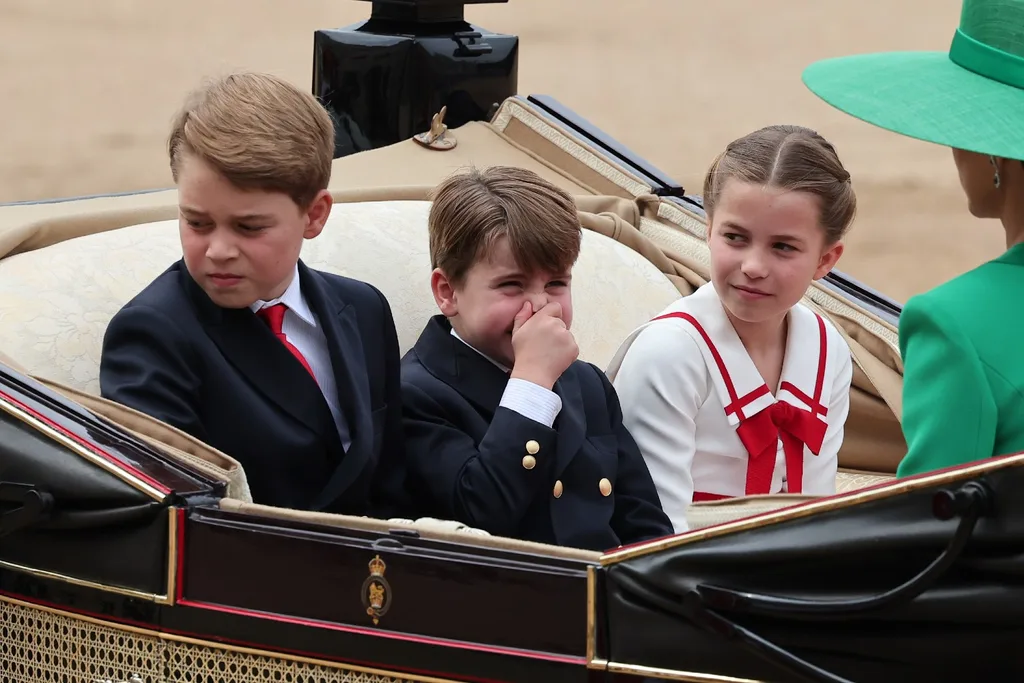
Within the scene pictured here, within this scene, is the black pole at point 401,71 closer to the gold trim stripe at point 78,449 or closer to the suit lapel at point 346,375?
the suit lapel at point 346,375

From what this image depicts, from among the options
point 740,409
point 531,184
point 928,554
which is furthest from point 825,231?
point 928,554

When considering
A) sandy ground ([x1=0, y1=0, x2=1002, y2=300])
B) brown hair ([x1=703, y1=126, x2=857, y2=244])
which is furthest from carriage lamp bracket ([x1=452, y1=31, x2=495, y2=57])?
sandy ground ([x1=0, y1=0, x2=1002, y2=300])

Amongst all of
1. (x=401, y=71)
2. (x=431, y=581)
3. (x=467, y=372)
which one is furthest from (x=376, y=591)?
(x=401, y=71)

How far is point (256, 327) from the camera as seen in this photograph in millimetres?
1749

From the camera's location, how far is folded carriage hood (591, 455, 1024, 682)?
1.24 m

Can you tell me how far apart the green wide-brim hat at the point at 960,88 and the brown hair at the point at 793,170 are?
18.0 inches

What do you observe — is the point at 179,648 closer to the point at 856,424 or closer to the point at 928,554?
the point at 928,554

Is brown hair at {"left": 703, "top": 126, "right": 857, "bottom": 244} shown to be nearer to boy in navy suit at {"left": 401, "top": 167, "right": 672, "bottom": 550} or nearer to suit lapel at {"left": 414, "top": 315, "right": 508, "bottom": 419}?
boy in navy suit at {"left": 401, "top": 167, "right": 672, "bottom": 550}

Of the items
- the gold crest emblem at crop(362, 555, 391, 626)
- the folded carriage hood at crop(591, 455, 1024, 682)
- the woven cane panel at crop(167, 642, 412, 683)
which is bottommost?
the woven cane panel at crop(167, 642, 412, 683)

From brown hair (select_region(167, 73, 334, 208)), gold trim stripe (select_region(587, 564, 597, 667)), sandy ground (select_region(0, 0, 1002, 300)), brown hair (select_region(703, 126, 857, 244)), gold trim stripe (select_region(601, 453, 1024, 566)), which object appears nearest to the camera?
gold trim stripe (select_region(601, 453, 1024, 566))

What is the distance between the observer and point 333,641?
1.43 m

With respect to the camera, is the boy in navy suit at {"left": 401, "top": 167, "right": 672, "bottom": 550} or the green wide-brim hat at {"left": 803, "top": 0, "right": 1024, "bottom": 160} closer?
the green wide-brim hat at {"left": 803, "top": 0, "right": 1024, "bottom": 160}

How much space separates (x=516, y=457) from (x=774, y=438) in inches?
18.4

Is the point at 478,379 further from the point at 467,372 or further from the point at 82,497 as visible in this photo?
the point at 82,497
